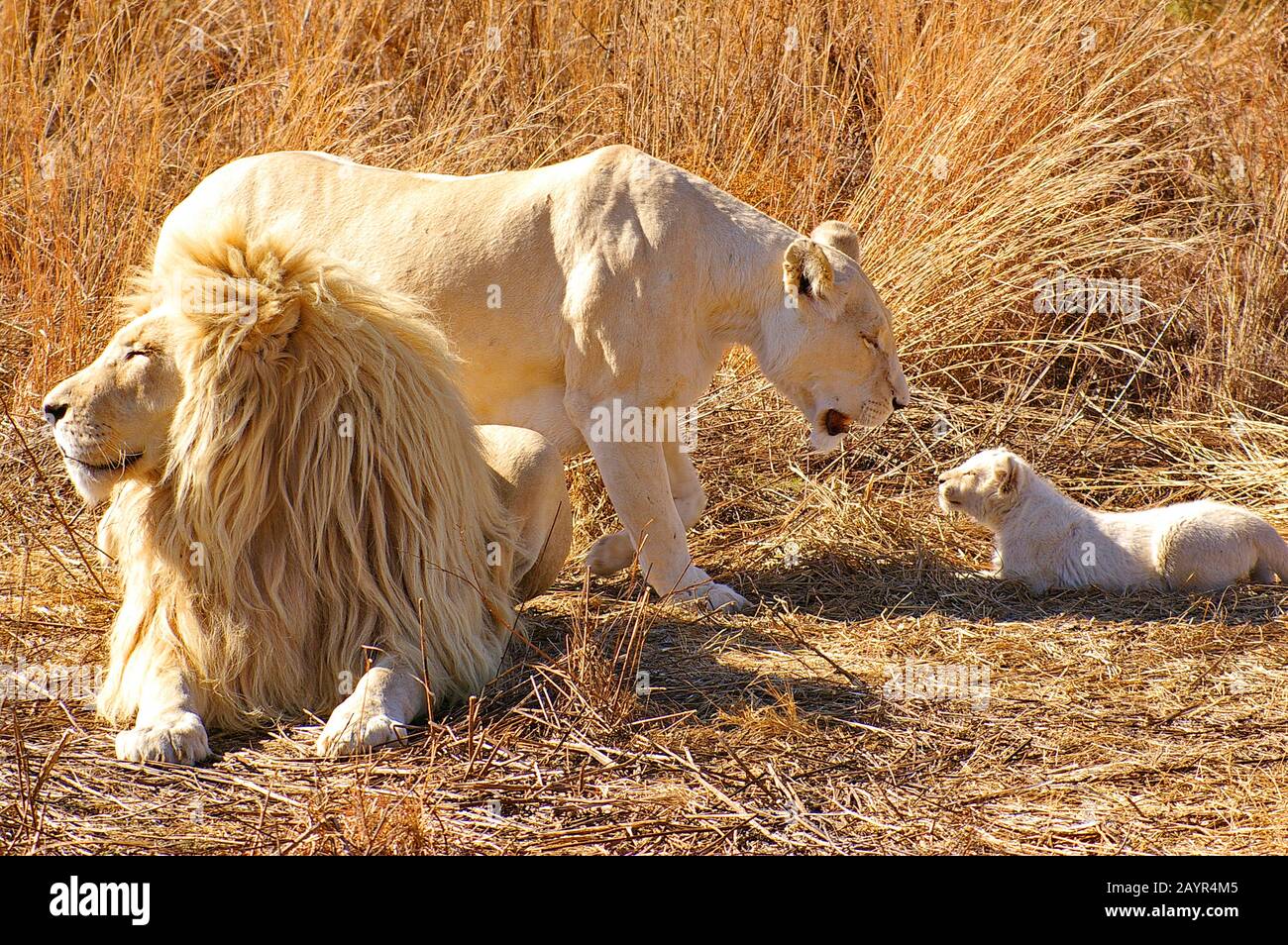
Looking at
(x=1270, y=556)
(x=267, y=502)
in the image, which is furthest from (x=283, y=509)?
(x=1270, y=556)

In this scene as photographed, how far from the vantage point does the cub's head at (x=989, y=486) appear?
5.01m

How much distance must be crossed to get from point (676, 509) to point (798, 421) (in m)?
1.33

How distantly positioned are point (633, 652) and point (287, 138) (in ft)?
13.5

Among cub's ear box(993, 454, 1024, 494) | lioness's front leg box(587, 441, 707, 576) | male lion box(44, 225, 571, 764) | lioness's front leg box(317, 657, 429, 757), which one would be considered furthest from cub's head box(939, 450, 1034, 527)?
lioness's front leg box(317, 657, 429, 757)

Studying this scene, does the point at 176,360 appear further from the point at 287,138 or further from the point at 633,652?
the point at 287,138

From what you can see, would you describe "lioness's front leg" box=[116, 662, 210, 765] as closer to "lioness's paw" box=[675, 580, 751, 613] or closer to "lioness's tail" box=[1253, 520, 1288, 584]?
"lioness's paw" box=[675, 580, 751, 613]

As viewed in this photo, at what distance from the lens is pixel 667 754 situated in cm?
321

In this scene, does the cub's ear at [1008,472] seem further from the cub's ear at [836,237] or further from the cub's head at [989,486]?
the cub's ear at [836,237]

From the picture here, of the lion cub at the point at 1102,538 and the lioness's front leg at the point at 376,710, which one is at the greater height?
the lion cub at the point at 1102,538

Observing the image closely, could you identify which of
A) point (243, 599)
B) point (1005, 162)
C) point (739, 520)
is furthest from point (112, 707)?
point (1005, 162)

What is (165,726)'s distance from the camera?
3.23m

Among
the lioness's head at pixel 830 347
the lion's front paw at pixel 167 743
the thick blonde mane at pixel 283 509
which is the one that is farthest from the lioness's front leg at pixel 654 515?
the lion's front paw at pixel 167 743

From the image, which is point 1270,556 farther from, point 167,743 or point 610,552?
point 167,743

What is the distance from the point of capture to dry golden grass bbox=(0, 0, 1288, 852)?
3006 mm
